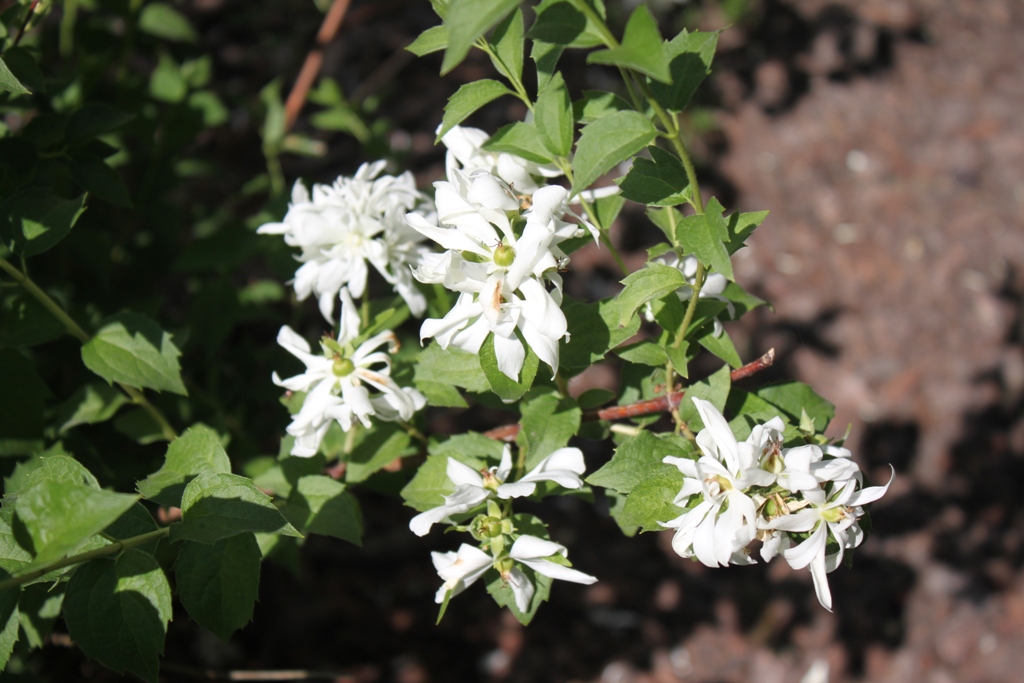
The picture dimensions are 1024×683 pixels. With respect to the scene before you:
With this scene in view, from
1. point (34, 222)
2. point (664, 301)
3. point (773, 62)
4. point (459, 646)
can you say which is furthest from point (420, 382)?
point (773, 62)

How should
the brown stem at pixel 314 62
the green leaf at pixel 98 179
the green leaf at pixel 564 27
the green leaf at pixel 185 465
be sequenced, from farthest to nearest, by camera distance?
the brown stem at pixel 314 62 < the green leaf at pixel 98 179 < the green leaf at pixel 185 465 < the green leaf at pixel 564 27

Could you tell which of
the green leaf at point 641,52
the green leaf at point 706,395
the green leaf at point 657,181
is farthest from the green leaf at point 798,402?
the green leaf at point 641,52

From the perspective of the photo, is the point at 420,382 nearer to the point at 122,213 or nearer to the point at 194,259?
the point at 194,259

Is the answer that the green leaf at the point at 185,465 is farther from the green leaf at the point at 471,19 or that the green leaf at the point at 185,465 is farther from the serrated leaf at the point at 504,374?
the green leaf at the point at 471,19

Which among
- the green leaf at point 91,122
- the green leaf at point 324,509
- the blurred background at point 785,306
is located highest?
the green leaf at point 91,122

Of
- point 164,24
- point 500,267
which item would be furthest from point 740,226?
point 164,24

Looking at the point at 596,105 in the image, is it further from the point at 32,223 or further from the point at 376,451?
the point at 32,223

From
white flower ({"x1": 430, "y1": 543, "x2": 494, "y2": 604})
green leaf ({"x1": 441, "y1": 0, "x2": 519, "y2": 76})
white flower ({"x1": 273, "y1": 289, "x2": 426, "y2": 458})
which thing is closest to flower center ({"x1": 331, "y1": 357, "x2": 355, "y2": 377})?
white flower ({"x1": 273, "y1": 289, "x2": 426, "y2": 458})
